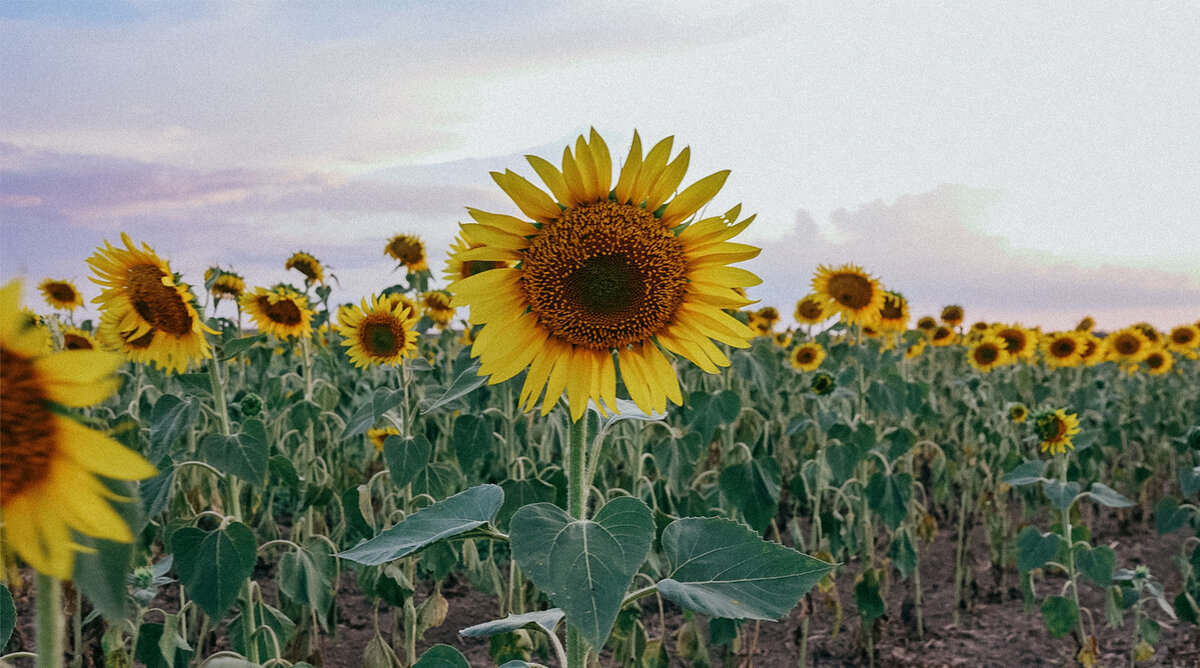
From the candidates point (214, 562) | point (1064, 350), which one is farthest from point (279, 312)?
point (1064, 350)

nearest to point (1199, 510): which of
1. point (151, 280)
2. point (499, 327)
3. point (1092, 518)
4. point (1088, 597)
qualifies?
point (1088, 597)

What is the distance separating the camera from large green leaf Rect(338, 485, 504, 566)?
130cm

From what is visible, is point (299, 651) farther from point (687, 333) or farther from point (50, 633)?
point (50, 633)

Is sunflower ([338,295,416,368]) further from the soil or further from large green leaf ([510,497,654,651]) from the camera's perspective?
large green leaf ([510,497,654,651])

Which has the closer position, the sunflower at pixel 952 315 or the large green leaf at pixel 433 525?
the large green leaf at pixel 433 525

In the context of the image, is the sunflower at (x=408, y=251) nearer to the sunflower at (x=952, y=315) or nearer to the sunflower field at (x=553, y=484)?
the sunflower field at (x=553, y=484)

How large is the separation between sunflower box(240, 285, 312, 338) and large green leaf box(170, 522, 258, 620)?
85.7 inches

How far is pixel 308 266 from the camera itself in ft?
16.8

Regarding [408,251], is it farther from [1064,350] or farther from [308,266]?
[1064,350]

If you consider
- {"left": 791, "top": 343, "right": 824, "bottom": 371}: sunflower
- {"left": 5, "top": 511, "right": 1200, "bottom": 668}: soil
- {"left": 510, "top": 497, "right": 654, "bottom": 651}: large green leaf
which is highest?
{"left": 510, "top": 497, "right": 654, "bottom": 651}: large green leaf

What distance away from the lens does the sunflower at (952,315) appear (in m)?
7.95

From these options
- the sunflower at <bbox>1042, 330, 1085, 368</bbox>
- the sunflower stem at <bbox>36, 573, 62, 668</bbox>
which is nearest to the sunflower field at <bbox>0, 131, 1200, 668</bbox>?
the sunflower stem at <bbox>36, 573, 62, 668</bbox>

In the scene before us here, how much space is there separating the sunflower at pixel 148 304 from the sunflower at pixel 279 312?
161 centimetres

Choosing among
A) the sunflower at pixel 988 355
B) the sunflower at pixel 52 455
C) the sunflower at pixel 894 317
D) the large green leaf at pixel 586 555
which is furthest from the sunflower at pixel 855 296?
the sunflower at pixel 52 455
